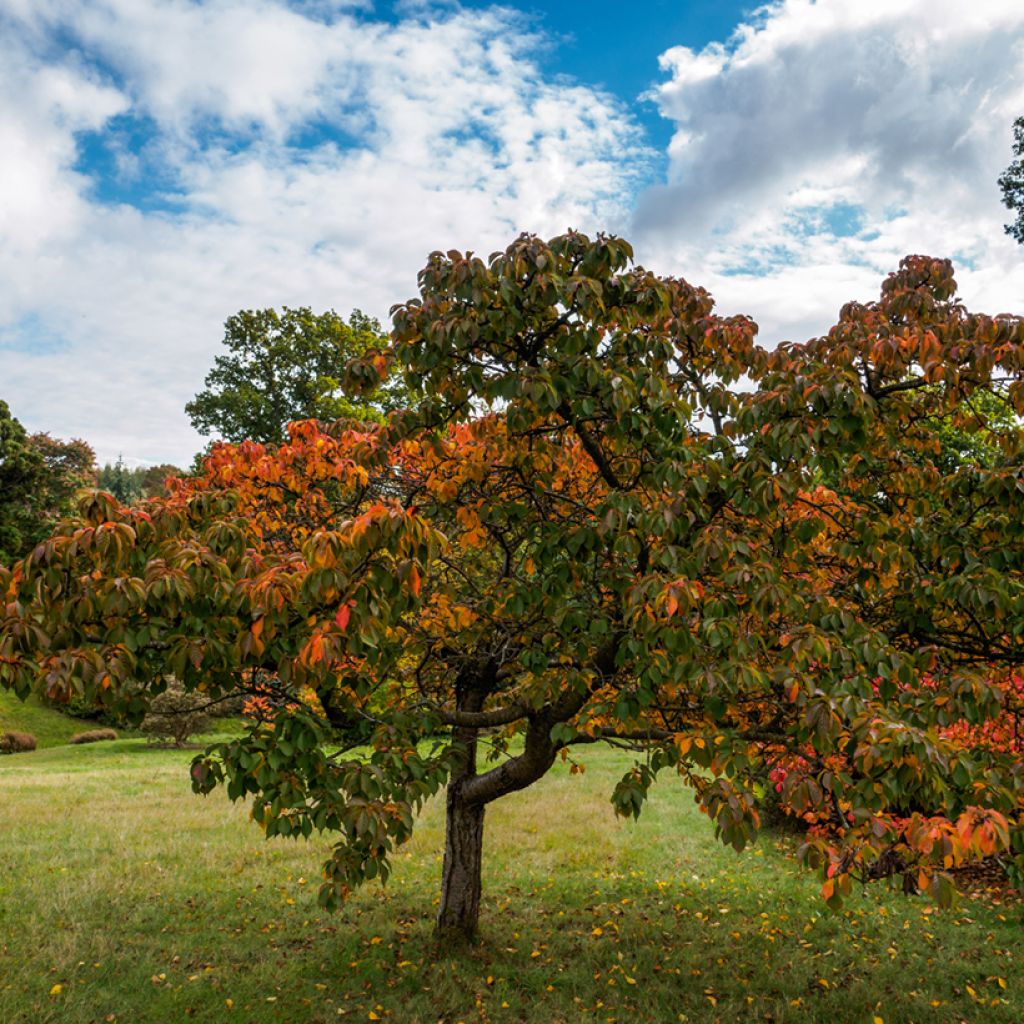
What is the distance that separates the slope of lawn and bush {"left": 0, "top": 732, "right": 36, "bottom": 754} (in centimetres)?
223

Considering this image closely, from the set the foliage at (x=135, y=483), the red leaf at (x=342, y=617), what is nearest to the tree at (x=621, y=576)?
the red leaf at (x=342, y=617)

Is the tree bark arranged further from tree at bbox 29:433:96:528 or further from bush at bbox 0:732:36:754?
bush at bbox 0:732:36:754

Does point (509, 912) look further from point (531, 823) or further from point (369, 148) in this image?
point (369, 148)

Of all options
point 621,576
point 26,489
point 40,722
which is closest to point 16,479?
point 26,489

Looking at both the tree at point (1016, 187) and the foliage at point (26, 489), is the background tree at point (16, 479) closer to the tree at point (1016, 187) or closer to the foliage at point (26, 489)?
the foliage at point (26, 489)

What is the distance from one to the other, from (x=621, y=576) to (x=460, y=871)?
4.69 m

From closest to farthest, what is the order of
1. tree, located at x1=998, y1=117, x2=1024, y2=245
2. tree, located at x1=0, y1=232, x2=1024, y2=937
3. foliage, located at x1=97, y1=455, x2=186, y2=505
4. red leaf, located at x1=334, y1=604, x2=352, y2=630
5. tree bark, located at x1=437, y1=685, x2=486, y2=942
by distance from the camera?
red leaf, located at x1=334, y1=604, x2=352, y2=630 → tree, located at x1=0, y1=232, x2=1024, y2=937 → tree bark, located at x1=437, y1=685, x2=486, y2=942 → tree, located at x1=998, y1=117, x2=1024, y2=245 → foliage, located at x1=97, y1=455, x2=186, y2=505

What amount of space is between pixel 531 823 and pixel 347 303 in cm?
2496

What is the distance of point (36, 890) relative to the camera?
9672 mm

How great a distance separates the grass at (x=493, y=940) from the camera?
22.2 ft

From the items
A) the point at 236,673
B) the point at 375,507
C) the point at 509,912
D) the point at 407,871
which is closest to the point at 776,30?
the point at 375,507

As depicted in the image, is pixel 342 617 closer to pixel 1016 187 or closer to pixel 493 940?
pixel 493 940

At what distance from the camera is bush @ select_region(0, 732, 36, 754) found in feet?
96.7

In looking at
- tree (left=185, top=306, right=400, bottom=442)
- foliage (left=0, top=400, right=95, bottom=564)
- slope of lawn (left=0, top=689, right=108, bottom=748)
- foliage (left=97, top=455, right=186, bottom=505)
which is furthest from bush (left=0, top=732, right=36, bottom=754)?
foliage (left=97, top=455, right=186, bottom=505)
